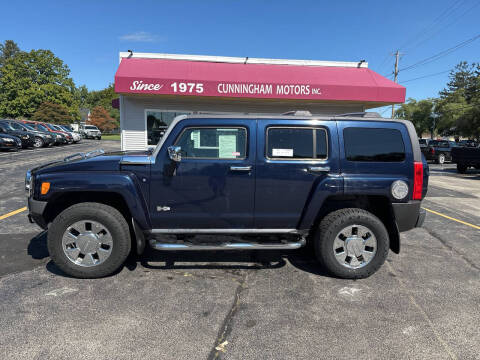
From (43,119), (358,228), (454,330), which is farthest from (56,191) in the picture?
(43,119)

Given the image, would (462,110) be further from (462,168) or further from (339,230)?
(339,230)

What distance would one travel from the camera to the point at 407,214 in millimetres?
3547

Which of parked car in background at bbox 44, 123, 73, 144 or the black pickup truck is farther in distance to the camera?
parked car in background at bbox 44, 123, 73, 144

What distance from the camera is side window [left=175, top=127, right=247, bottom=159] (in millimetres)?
3467

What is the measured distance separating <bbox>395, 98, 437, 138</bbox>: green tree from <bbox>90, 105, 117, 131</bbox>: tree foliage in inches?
2433

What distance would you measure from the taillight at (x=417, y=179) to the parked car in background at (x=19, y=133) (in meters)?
21.7

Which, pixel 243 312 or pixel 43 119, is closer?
pixel 243 312

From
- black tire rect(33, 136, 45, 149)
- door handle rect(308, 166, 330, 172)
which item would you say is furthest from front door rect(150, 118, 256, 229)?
black tire rect(33, 136, 45, 149)

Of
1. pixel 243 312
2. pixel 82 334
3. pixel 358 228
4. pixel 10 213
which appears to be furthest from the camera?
pixel 10 213

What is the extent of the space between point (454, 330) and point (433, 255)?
201cm

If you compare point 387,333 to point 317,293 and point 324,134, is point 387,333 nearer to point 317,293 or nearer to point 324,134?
point 317,293

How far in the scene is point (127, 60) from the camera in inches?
442

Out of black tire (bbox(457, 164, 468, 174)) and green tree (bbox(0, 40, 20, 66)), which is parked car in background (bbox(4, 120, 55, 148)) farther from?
green tree (bbox(0, 40, 20, 66))

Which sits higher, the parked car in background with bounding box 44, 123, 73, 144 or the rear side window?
the parked car in background with bounding box 44, 123, 73, 144
